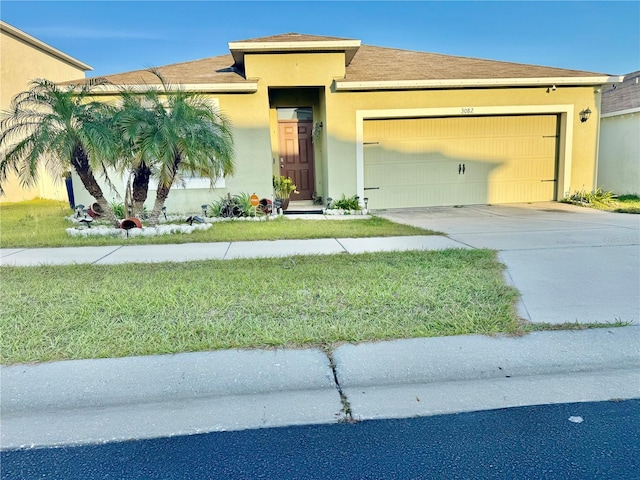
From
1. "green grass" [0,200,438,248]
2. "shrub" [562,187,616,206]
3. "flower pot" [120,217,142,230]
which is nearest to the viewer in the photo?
"green grass" [0,200,438,248]

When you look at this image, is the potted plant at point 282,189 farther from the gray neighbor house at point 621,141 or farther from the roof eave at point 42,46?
the roof eave at point 42,46

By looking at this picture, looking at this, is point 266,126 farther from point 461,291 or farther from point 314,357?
point 314,357

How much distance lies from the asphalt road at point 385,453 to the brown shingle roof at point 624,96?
1368 cm

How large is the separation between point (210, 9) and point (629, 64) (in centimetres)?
1498

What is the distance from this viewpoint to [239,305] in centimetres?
369

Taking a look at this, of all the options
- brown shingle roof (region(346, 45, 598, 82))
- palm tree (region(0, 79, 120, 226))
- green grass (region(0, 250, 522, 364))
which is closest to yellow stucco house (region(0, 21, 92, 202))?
palm tree (region(0, 79, 120, 226))

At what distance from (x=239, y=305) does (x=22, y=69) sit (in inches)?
687

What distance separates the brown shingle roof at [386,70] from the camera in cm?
991

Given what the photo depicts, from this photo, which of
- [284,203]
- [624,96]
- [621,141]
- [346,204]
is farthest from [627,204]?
[284,203]

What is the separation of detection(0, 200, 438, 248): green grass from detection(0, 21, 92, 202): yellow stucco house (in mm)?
5907

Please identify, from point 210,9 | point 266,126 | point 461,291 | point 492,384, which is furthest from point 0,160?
point 492,384

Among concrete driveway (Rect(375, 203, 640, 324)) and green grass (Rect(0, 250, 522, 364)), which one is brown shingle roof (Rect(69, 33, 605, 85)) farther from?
green grass (Rect(0, 250, 522, 364))

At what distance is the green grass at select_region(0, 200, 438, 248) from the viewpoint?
6699 mm

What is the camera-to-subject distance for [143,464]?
1.95 metres
